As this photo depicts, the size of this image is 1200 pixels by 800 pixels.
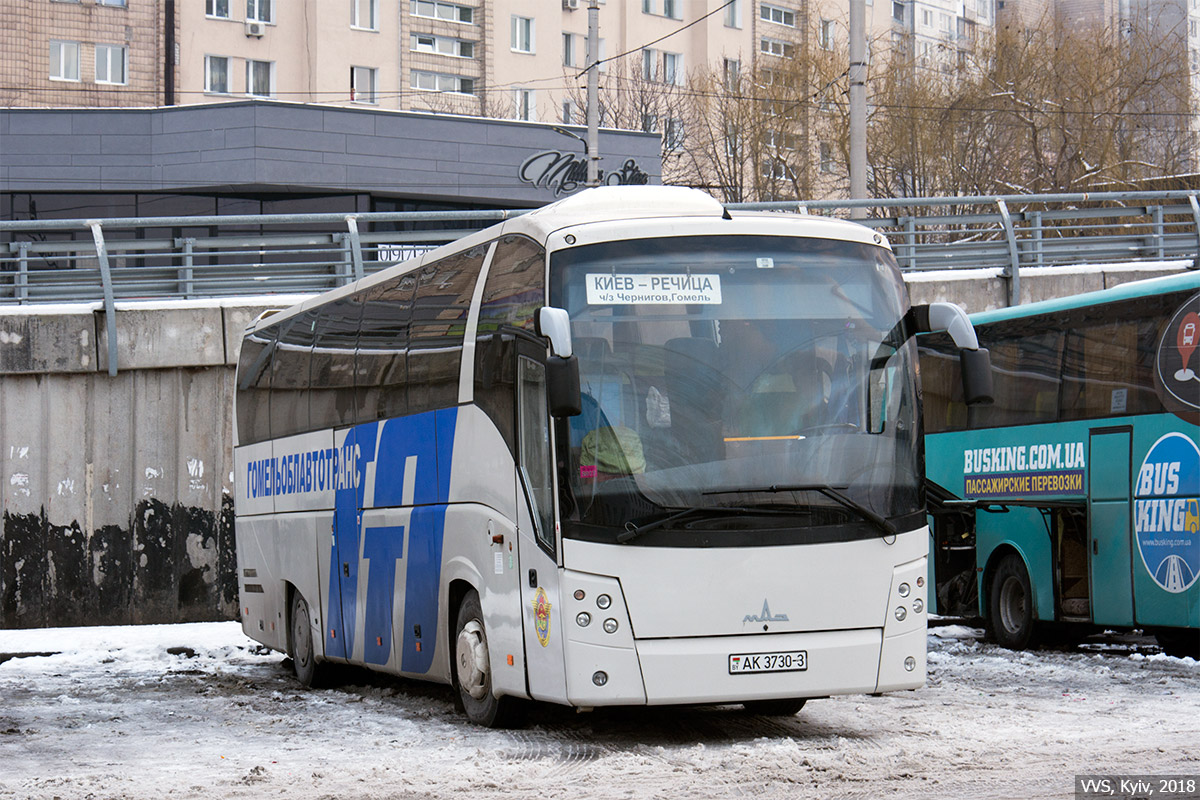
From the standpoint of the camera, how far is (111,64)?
5053 cm

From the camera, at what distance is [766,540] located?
30.5ft

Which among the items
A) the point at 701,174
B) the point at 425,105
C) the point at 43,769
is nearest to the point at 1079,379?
the point at 43,769

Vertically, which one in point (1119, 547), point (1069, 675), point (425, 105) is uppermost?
point (425, 105)

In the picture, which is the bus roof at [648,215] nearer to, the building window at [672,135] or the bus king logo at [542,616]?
the bus king logo at [542,616]

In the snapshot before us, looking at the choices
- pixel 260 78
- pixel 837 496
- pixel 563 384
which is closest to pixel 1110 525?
pixel 837 496

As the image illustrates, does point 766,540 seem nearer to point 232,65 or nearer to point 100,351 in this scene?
point 100,351

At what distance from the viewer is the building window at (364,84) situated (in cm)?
5494

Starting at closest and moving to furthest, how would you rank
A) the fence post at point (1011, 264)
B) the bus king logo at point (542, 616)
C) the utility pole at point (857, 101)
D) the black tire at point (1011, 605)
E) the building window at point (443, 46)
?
the bus king logo at point (542, 616) < the black tire at point (1011, 605) < the fence post at point (1011, 264) < the utility pole at point (857, 101) < the building window at point (443, 46)

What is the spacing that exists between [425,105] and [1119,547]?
45.3 meters

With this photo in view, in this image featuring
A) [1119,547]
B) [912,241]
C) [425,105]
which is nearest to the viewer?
[1119,547]

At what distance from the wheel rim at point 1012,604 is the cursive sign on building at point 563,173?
80.5ft

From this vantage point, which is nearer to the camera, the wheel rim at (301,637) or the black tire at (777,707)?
the black tire at (777,707)

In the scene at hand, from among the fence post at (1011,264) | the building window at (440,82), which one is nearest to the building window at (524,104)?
the building window at (440,82)

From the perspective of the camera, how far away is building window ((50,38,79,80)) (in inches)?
1955
